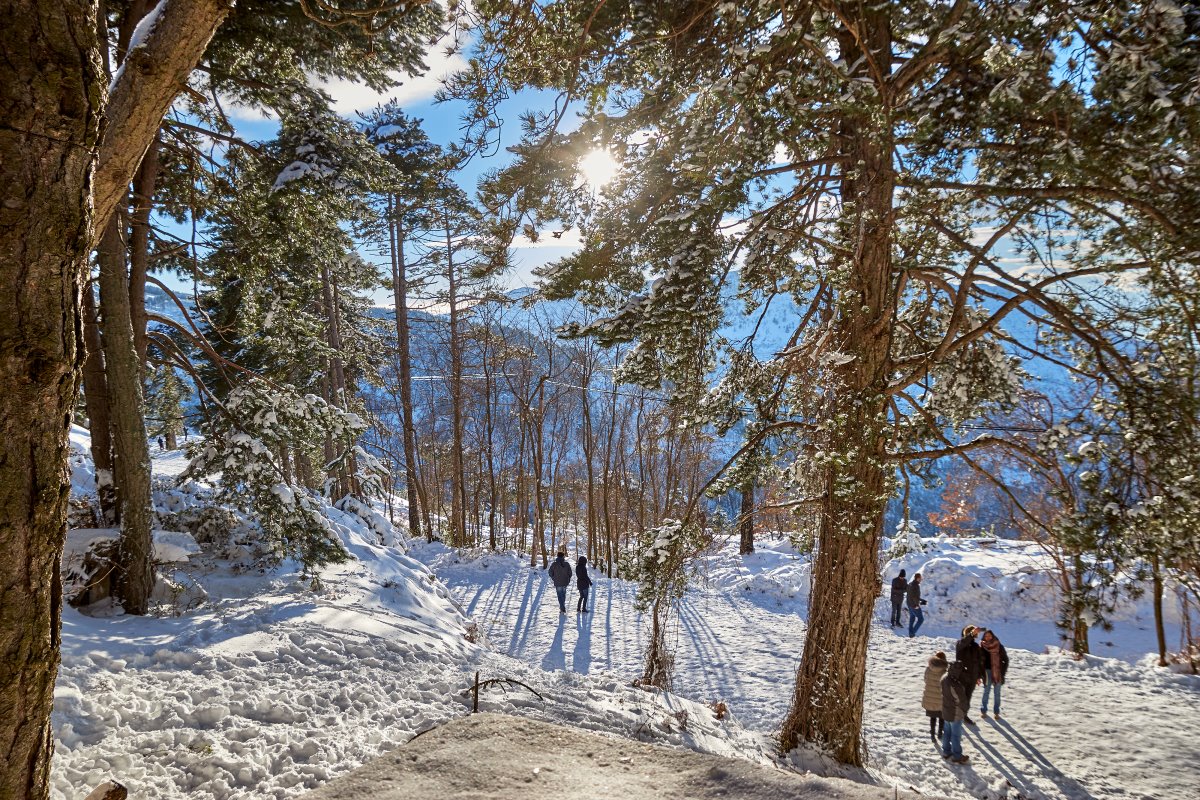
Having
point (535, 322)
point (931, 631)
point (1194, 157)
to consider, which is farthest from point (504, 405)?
point (1194, 157)

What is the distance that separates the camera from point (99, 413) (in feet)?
20.4

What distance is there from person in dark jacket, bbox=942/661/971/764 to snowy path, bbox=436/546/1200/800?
0.18m

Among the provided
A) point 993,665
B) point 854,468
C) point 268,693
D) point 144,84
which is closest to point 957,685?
point 993,665

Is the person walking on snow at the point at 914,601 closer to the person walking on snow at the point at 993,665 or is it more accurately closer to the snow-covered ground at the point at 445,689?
the snow-covered ground at the point at 445,689

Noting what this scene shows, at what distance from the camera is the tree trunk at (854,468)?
15.6 feet

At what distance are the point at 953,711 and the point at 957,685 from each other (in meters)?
0.32

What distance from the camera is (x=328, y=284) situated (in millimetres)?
15961

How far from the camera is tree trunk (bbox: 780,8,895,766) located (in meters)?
4.77

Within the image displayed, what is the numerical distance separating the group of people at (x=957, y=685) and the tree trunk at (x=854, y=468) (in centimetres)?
206

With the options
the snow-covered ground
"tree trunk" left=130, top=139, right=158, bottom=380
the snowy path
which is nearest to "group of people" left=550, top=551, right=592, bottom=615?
the snowy path

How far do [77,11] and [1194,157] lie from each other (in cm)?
534

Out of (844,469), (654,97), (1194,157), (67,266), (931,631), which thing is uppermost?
(654,97)

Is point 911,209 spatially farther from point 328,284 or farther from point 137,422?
point 328,284

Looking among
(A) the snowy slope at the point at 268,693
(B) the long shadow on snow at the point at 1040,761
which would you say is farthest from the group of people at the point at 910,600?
(A) the snowy slope at the point at 268,693
